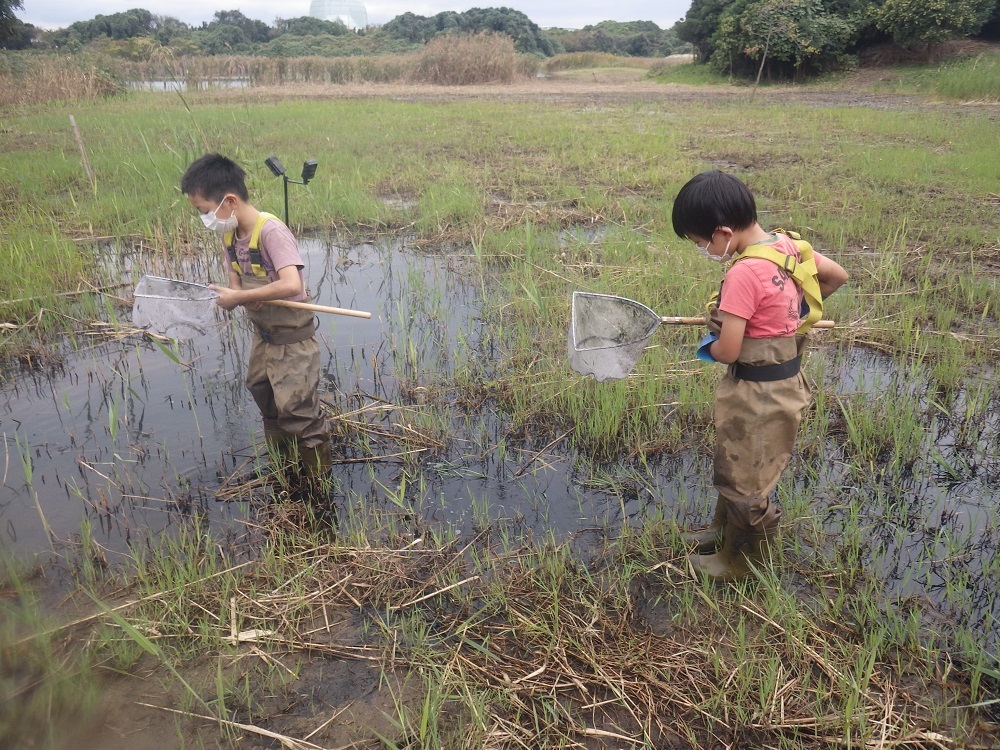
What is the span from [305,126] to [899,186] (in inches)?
332

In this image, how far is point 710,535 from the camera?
2514 millimetres

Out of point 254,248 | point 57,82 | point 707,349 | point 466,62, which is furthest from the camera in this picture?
point 466,62

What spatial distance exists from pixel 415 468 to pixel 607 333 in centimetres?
108

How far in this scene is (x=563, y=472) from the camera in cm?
298

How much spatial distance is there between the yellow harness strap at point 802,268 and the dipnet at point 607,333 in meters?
0.42

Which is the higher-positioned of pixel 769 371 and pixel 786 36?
pixel 786 36

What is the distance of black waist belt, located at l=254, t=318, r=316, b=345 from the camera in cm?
277

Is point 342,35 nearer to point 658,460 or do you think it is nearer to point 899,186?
point 899,186

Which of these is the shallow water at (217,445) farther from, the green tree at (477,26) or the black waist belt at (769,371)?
the green tree at (477,26)

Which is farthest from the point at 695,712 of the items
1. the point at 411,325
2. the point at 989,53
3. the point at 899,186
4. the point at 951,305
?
the point at 989,53

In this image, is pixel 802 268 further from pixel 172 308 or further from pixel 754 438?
pixel 172 308

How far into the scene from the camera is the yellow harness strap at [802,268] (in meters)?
1.95

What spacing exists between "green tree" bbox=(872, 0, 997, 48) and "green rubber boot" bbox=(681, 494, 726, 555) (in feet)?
57.5

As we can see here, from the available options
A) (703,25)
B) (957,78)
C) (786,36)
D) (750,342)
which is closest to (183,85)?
(703,25)
